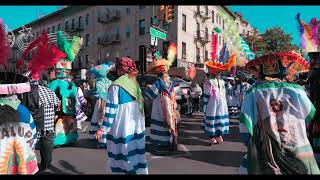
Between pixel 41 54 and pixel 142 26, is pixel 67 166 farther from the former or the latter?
pixel 142 26

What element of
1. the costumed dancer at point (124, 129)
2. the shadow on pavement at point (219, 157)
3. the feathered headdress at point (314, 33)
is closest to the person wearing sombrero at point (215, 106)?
the shadow on pavement at point (219, 157)

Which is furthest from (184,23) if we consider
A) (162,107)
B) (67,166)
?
(67,166)

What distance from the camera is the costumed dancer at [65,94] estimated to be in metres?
7.89

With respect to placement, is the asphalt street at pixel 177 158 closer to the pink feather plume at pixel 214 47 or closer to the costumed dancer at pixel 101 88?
the costumed dancer at pixel 101 88

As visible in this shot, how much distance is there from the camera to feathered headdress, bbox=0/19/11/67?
3.96 m

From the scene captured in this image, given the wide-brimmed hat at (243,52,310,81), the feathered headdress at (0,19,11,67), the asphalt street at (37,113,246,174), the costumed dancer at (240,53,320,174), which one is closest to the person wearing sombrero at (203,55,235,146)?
the asphalt street at (37,113,246,174)

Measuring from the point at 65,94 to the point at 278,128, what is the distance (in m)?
4.97

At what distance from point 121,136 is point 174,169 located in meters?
1.71

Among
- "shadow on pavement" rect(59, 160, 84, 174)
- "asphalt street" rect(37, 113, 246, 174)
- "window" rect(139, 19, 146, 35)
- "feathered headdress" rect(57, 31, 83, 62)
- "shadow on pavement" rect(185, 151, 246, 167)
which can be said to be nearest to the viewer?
"asphalt street" rect(37, 113, 246, 174)

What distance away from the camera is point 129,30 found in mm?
39062

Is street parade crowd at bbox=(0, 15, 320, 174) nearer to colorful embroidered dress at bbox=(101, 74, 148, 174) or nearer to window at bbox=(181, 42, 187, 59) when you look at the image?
colorful embroidered dress at bbox=(101, 74, 148, 174)

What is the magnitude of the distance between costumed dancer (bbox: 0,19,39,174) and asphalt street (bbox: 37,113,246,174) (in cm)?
217
